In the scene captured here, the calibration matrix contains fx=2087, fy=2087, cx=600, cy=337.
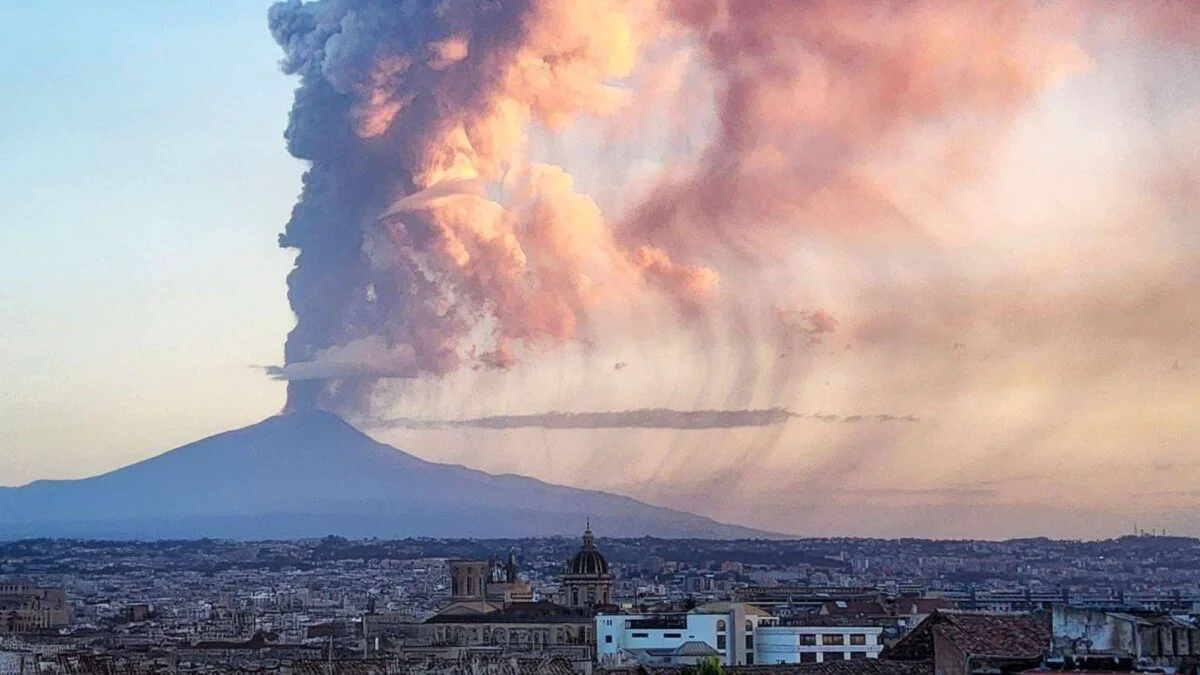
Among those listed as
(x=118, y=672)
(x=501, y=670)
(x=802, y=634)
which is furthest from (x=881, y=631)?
(x=118, y=672)

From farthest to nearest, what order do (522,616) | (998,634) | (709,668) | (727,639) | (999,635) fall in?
(522,616) → (727,639) → (709,668) → (998,634) → (999,635)

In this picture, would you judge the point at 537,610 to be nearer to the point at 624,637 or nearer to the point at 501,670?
the point at 624,637

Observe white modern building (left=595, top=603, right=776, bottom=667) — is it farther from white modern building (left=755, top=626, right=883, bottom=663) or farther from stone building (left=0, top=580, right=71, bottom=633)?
stone building (left=0, top=580, right=71, bottom=633)

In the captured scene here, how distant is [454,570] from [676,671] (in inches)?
3875

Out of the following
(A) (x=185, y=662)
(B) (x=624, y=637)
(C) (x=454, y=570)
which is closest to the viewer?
(B) (x=624, y=637)

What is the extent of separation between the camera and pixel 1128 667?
31172mm

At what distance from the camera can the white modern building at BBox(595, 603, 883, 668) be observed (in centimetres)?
8288

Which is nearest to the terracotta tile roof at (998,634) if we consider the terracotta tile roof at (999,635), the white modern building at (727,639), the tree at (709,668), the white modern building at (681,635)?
the terracotta tile roof at (999,635)

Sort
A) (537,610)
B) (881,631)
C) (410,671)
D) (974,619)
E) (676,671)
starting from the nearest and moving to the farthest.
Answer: (974,619), (676,671), (410,671), (881,631), (537,610)

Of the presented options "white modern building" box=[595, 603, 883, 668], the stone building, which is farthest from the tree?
the stone building

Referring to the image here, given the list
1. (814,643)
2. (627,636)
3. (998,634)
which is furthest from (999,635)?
(627,636)

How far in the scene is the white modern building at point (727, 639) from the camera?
3263 inches

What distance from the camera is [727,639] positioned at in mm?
88000

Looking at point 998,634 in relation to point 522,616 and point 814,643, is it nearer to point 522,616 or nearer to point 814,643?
point 814,643
